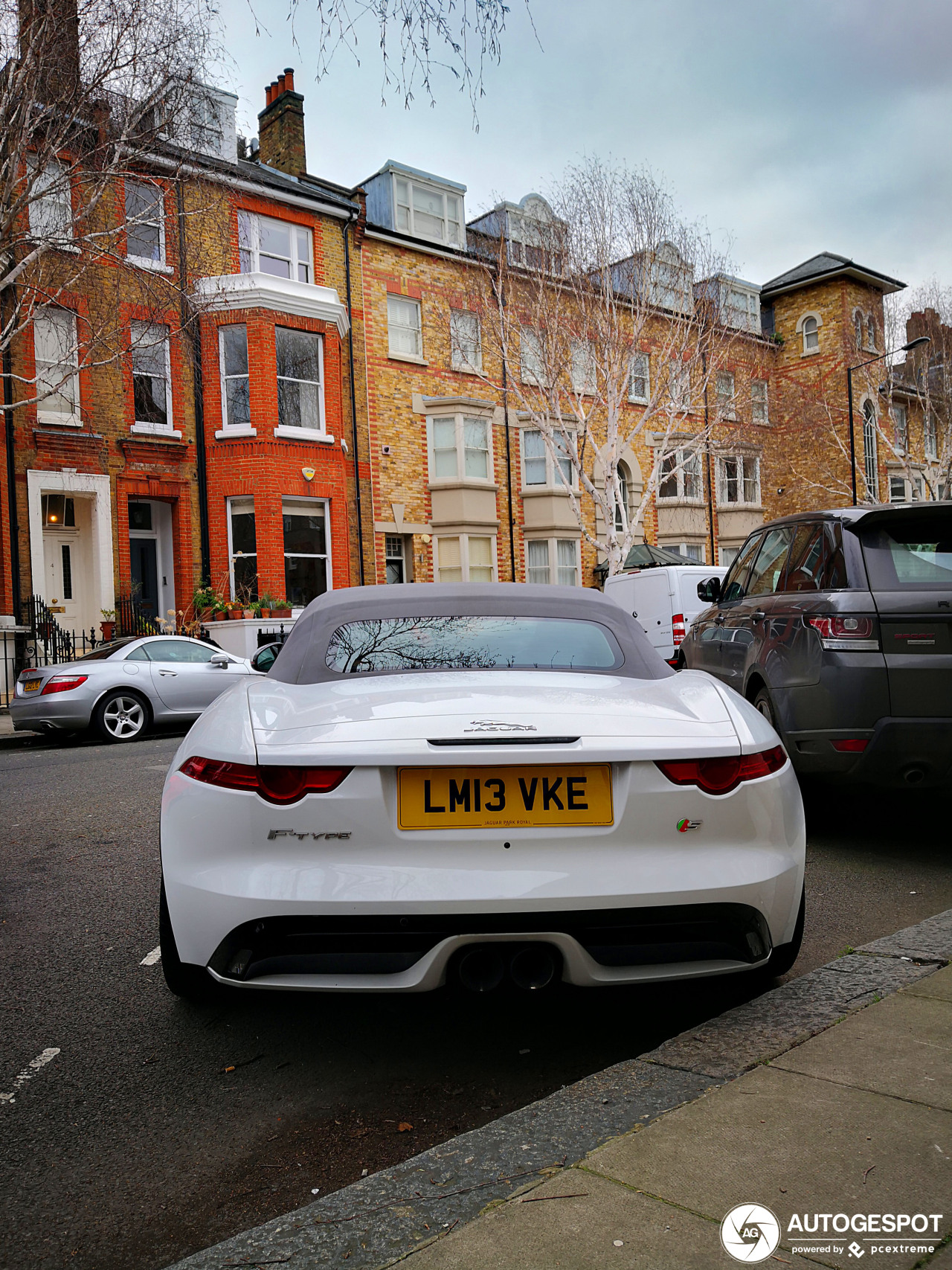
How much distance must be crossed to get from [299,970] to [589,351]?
74.4 feet

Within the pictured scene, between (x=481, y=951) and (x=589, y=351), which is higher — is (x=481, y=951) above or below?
below

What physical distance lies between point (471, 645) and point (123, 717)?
33.5 ft

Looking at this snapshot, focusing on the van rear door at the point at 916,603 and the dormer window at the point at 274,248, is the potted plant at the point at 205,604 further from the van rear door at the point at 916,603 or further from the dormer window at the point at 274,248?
the van rear door at the point at 916,603

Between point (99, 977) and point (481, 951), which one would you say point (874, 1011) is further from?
point (99, 977)

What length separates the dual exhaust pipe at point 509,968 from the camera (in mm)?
2680

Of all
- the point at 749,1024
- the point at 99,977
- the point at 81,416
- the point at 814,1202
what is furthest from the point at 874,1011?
the point at 81,416

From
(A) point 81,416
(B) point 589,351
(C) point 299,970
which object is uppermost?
(B) point 589,351

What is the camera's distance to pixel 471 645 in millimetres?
A: 3646

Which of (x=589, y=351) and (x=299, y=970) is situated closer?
(x=299, y=970)

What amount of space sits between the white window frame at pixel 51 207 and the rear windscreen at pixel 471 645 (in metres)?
12.6

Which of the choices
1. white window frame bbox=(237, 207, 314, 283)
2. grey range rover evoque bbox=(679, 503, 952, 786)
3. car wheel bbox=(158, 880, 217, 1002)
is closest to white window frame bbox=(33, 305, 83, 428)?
white window frame bbox=(237, 207, 314, 283)

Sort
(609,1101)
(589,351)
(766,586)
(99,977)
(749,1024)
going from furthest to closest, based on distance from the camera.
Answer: (589,351)
(766,586)
(99,977)
(749,1024)
(609,1101)

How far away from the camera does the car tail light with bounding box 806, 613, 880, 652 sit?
514cm

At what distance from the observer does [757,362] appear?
3425 cm
